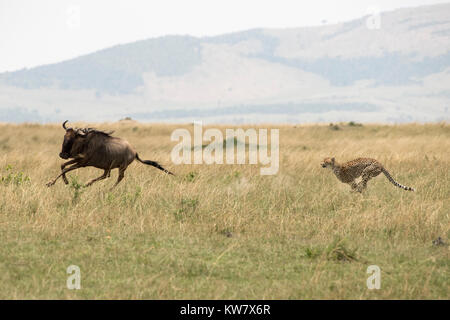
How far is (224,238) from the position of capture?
885cm

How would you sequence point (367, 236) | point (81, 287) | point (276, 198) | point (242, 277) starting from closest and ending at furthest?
point (81, 287), point (242, 277), point (367, 236), point (276, 198)

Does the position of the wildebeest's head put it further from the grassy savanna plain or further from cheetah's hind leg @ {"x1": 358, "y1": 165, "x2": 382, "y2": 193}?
cheetah's hind leg @ {"x1": 358, "y1": 165, "x2": 382, "y2": 193}

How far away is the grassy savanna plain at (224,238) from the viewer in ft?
21.9

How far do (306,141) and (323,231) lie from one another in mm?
21431

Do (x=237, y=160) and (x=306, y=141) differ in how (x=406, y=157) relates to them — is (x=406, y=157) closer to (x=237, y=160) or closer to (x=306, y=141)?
(x=237, y=160)

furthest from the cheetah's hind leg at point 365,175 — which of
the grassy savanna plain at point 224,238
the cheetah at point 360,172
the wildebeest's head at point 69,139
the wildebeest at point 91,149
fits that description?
the wildebeest's head at point 69,139

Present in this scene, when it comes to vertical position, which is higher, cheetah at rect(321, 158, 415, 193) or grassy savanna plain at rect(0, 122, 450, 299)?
cheetah at rect(321, 158, 415, 193)

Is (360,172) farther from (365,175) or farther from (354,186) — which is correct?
(354,186)

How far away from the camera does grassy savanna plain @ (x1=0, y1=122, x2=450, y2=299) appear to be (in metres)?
6.66

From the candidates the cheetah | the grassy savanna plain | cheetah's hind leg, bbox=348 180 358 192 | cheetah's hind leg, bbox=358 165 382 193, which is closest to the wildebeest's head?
the grassy savanna plain

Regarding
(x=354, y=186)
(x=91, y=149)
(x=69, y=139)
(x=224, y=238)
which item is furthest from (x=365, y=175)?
(x=69, y=139)
